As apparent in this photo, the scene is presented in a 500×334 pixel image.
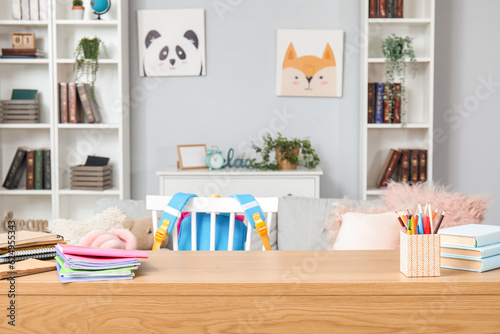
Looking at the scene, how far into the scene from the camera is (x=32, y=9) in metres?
3.92

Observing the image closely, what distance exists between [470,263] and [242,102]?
9.94 feet

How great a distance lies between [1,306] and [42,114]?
319 centimetres

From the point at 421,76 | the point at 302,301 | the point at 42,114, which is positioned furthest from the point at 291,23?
the point at 302,301

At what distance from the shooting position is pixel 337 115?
165 inches

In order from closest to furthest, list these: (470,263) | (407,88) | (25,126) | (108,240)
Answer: (470,263)
(108,240)
(25,126)
(407,88)

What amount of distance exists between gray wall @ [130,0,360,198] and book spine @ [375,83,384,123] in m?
0.29

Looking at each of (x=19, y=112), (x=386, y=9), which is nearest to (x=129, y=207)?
(x=19, y=112)

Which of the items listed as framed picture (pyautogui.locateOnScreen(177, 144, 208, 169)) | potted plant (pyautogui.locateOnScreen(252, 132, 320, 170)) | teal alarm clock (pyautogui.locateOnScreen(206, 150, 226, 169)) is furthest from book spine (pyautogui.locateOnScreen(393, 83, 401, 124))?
framed picture (pyautogui.locateOnScreen(177, 144, 208, 169))

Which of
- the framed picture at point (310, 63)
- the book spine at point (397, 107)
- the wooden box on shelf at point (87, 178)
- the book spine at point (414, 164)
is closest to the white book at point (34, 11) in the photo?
the wooden box on shelf at point (87, 178)

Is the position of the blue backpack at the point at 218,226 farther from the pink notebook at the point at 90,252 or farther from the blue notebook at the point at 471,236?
the blue notebook at the point at 471,236

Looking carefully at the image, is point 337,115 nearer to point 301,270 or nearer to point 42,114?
point 42,114

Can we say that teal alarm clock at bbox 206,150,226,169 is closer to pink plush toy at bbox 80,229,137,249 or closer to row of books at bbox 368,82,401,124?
row of books at bbox 368,82,401,124

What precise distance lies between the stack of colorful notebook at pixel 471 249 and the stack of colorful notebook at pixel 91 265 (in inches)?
28.6

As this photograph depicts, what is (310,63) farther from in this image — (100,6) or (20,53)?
(20,53)
